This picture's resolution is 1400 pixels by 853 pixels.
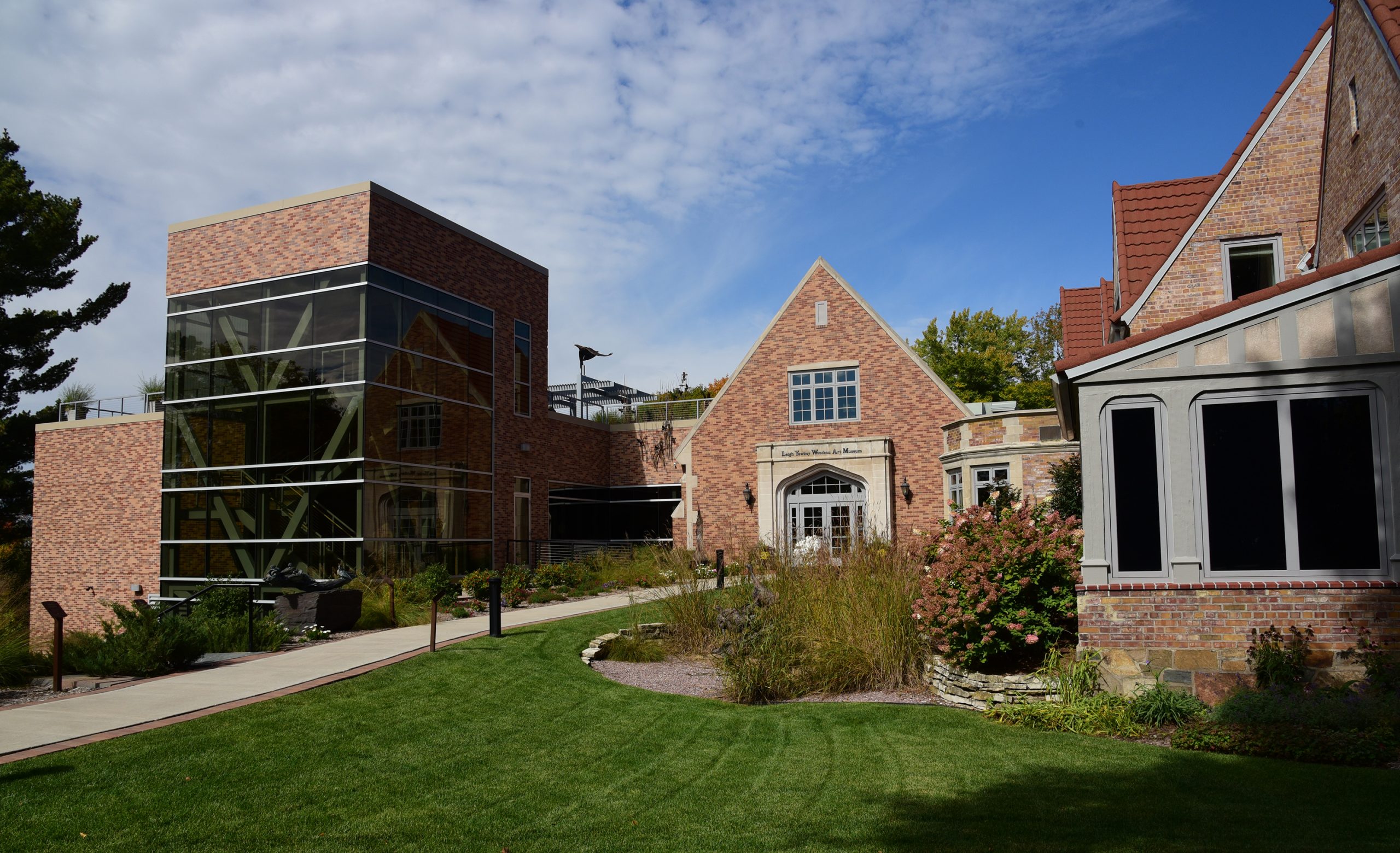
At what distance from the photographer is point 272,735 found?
750 centimetres

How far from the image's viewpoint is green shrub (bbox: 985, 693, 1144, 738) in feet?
26.4

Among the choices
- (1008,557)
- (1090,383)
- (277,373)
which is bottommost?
(1008,557)

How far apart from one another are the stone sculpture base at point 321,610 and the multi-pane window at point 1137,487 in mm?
10908

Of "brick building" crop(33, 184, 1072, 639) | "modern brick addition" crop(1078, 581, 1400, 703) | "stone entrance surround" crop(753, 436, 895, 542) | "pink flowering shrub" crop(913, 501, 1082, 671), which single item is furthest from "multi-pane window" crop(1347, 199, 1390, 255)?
"stone entrance surround" crop(753, 436, 895, 542)

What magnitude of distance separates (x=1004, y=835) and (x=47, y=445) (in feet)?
107

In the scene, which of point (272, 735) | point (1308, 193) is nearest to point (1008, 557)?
point (272, 735)

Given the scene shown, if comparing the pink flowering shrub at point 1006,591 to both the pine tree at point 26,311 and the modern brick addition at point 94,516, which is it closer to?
the modern brick addition at point 94,516

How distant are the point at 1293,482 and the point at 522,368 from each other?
72.2 ft

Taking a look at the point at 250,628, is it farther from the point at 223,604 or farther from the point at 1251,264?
the point at 1251,264

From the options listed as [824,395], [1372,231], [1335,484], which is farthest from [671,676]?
[824,395]

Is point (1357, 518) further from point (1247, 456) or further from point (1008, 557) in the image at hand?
point (1008, 557)

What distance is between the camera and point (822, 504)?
2716 centimetres

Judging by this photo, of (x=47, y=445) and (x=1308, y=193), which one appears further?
(x=47, y=445)

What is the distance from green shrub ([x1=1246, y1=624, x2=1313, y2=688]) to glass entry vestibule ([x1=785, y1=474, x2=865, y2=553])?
58.5 feet
